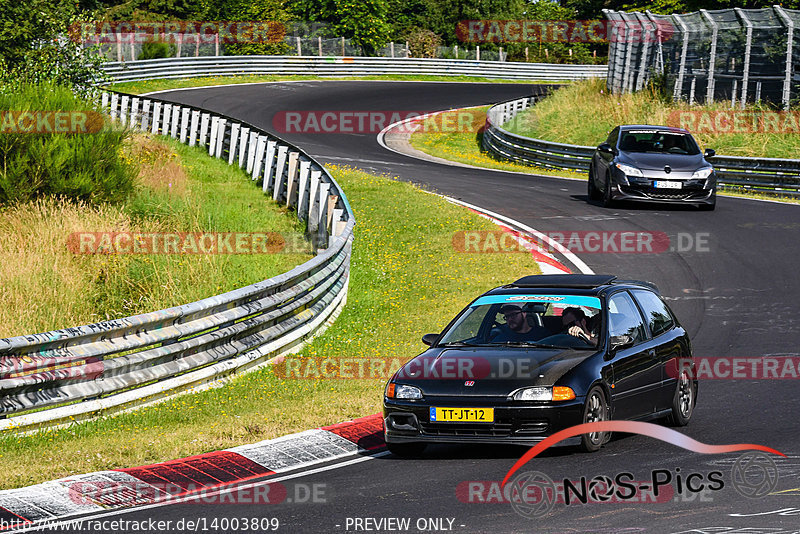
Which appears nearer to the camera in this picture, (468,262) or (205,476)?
(205,476)

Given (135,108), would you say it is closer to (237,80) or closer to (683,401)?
(237,80)

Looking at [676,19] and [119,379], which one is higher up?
[676,19]

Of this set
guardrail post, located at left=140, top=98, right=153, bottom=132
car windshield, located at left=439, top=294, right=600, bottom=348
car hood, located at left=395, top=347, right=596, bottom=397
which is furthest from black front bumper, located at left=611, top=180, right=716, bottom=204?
guardrail post, located at left=140, top=98, right=153, bottom=132

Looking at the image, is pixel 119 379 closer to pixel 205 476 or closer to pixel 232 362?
pixel 232 362

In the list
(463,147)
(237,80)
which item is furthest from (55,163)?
(237,80)

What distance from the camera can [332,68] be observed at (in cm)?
6028

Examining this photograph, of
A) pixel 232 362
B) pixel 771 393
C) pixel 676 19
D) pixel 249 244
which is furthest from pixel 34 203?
pixel 676 19

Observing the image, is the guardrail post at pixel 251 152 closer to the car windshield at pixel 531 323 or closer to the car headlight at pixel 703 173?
the car headlight at pixel 703 173

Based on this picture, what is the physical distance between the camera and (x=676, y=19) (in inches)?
1405

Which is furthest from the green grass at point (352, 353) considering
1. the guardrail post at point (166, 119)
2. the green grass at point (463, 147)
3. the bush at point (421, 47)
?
the bush at point (421, 47)

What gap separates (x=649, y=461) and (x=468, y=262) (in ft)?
34.2

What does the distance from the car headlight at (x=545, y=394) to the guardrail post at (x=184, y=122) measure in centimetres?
2296

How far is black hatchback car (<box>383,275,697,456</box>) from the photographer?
29.2 feet

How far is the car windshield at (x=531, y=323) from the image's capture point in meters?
9.88
